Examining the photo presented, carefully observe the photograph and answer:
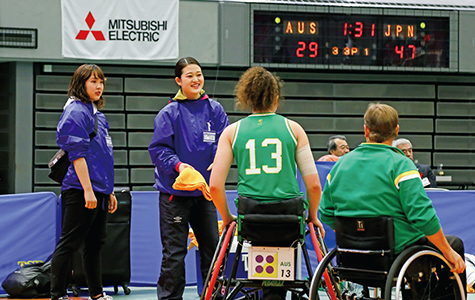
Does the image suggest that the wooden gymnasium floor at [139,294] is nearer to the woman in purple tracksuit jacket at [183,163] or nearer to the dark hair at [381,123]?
the woman in purple tracksuit jacket at [183,163]

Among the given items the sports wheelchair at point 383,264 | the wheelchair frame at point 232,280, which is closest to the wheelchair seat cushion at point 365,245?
the sports wheelchair at point 383,264

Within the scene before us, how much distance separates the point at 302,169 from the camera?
11.2ft

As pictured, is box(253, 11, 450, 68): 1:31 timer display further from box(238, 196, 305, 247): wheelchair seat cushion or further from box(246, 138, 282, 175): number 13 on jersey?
box(238, 196, 305, 247): wheelchair seat cushion

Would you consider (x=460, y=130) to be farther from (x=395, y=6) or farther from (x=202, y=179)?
(x=202, y=179)

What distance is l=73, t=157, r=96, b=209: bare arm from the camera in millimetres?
4266

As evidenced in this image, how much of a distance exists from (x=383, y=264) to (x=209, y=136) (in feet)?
4.90

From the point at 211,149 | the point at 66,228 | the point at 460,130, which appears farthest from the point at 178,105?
the point at 460,130

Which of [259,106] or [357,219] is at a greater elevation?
[259,106]

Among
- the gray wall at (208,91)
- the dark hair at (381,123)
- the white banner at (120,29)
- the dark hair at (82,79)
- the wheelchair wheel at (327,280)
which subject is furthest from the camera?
the gray wall at (208,91)

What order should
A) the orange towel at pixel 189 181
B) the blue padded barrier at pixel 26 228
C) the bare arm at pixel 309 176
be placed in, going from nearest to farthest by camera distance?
the bare arm at pixel 309 176
the orange towel at pixel 189 181
the blue padded barrier at pixel 26 228

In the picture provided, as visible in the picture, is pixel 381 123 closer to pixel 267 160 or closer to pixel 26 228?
pixel 267 160

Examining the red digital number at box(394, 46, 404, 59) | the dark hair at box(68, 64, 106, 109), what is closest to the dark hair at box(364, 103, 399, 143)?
the dark hair at box(68, 64, 106, 109)

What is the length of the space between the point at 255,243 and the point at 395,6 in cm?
783

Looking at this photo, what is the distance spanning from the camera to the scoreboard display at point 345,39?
977cm
